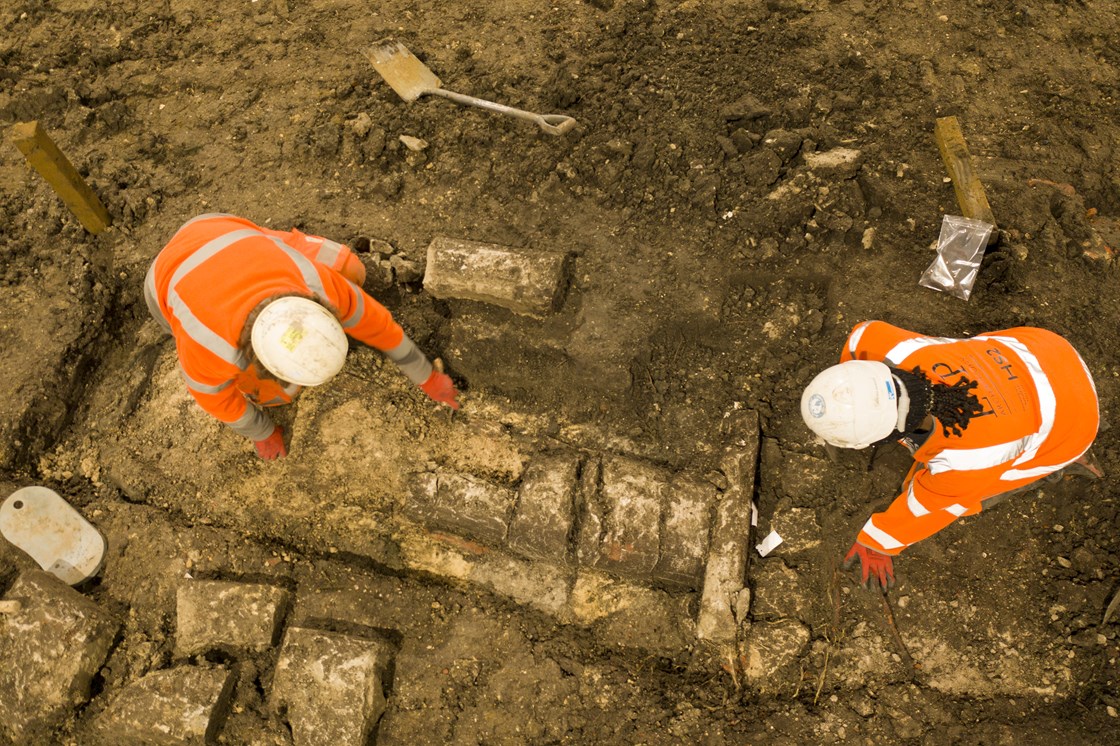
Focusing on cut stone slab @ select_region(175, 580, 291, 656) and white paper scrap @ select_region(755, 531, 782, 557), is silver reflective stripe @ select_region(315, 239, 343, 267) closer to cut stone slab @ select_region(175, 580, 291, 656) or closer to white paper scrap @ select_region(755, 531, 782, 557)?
cut stone slab @ select_region(175, 580, 291, 656)

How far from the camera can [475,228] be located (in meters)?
4.03

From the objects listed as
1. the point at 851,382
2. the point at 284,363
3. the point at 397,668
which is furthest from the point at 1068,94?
the point at 397,668

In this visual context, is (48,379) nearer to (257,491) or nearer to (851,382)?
(257,491)

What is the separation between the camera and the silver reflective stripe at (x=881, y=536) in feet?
9.52

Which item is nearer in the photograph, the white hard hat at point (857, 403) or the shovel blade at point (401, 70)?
the white hard hat at point (857, 403)

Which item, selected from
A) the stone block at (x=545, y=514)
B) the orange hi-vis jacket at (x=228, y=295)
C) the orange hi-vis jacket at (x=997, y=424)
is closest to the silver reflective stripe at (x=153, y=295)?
the orange hi-vis jacket at (x=228, y=295)

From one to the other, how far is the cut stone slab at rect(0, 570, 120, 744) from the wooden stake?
2.17 m

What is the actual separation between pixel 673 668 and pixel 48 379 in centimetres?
372

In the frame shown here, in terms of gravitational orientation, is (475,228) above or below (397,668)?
above

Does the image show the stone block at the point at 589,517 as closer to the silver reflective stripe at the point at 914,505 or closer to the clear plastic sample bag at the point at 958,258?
the silver reflective stripe at the point at 914,505

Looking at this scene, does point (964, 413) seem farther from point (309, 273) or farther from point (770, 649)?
point (309, 273)

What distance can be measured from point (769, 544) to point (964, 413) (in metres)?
1.14

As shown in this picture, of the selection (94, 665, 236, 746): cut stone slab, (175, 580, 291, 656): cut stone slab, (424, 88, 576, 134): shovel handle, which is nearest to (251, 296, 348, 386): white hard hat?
(175, 580, 291, 656): cut stone slab

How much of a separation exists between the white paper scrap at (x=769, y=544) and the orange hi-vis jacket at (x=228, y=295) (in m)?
1.99
